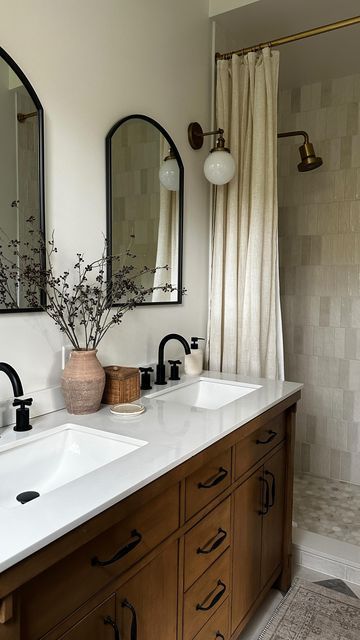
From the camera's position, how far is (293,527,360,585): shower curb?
2.02 metres

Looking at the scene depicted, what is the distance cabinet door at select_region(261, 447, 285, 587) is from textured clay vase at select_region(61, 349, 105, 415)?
2.25 feet

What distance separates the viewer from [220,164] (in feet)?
6.57

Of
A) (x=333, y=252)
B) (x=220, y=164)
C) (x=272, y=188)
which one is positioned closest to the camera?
(x=220, y=164)

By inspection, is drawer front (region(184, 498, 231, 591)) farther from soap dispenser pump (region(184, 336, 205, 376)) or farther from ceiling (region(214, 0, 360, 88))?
ceiling (region(214, 0, 360, 88))

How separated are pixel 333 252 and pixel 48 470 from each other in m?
2.32

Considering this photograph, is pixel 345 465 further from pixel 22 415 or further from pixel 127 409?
pixel 22 415

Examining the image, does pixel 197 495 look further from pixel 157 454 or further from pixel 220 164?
pixel 220 164

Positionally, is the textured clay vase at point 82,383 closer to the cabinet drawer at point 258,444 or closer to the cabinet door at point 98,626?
the cabinet drawer at point 258,444

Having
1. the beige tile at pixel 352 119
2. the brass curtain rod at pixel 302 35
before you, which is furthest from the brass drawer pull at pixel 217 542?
the beige tile at pixel 352 119

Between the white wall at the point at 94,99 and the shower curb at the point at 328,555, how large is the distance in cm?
114

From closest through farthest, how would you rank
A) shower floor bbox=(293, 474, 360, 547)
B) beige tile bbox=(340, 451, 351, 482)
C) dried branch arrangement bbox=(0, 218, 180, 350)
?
dried branch arrangement bbox=(0, 218, 180, 350) → shower floor bbox=(293, 474, 360, 547) → beige tile bbox=(340, 451, 351, 482)

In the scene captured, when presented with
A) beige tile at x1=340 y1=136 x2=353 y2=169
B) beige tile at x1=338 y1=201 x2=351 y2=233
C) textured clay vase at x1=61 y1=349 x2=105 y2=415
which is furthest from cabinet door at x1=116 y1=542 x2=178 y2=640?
beige tile at x1=340 y1=136 x2=353 y2=169

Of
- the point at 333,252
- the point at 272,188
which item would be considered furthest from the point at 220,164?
the point at 333,252

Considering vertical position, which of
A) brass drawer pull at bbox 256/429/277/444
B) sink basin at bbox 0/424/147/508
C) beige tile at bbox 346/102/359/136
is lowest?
brass drawer pull at bbox 256/429/277/444
